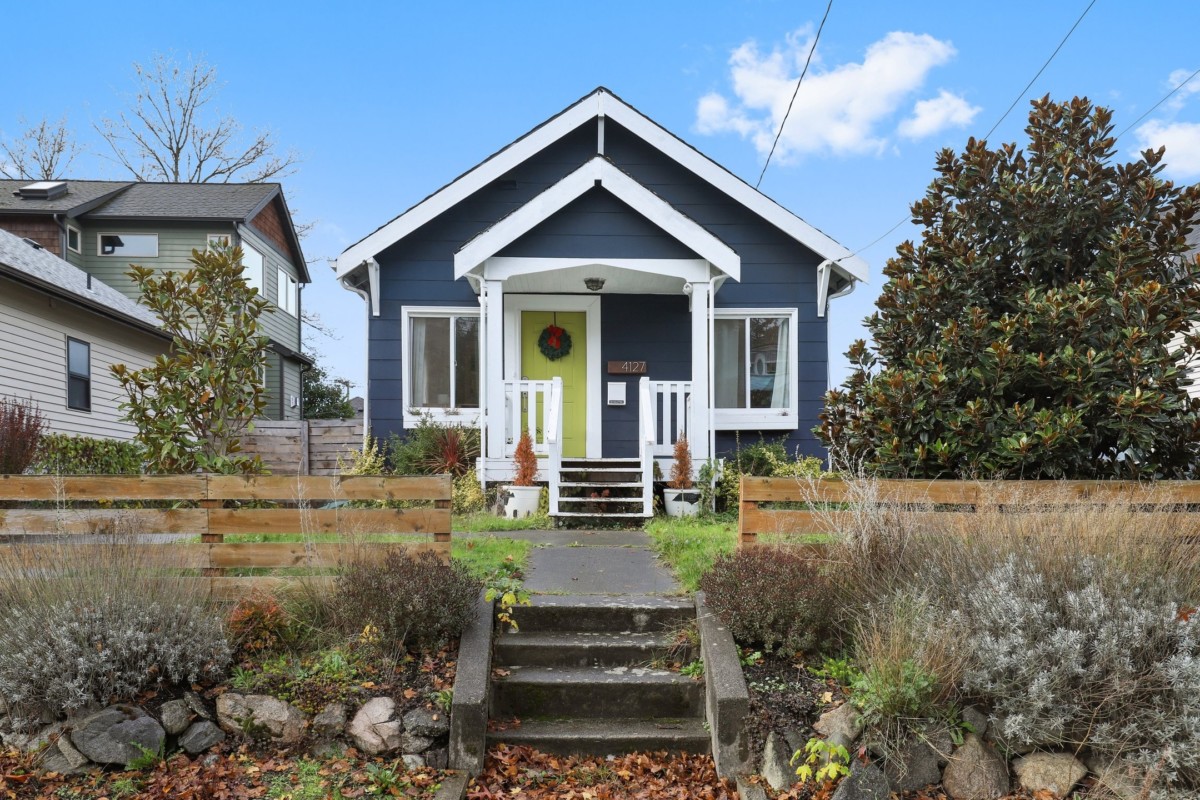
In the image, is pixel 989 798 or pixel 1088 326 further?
pixel 1088 326

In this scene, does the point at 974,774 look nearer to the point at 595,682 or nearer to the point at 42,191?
the point at 595,682

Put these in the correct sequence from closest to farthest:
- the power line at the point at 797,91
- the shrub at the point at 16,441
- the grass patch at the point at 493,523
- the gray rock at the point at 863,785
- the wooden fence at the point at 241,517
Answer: the gray rock at the point at 863,785
the wooden fence at the point at 241,517
the grass patch at the point at 493,523
the shrub at the point at 16,441
the power line at the point at 797,91

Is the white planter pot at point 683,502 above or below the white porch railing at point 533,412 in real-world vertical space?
below

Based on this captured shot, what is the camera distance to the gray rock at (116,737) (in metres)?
4.50

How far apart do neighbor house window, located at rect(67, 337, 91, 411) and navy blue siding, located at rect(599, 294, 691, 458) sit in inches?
378

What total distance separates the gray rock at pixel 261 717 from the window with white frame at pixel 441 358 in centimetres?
763

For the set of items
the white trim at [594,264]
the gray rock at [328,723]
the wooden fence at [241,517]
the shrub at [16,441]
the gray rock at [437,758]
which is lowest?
the gray rock at [437,758]

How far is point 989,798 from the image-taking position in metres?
4.18

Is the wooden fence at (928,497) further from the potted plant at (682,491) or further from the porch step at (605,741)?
the potted plant at (682,491)


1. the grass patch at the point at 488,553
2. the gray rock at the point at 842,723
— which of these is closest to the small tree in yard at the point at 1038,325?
the gray rock at the point at 842,723

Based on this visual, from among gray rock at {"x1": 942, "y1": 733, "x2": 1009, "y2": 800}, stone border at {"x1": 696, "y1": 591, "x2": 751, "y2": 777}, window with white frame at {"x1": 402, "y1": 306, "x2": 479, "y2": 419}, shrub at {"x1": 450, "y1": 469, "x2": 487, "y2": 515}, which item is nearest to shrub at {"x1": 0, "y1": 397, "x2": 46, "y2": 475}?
window with white frame at {"x1": 402, "y1": 306, "x2": 479, "y2": 419}

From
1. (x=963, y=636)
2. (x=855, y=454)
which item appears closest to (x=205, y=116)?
(x=855, y=454)

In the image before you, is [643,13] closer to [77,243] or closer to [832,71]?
[832,71]

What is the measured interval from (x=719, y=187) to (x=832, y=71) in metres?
2.10
